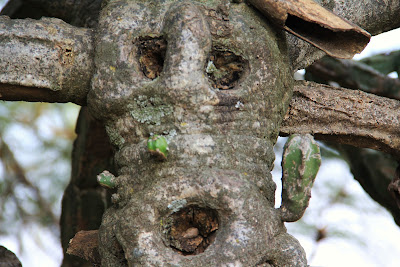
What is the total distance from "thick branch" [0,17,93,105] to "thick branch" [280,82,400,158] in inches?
22.1

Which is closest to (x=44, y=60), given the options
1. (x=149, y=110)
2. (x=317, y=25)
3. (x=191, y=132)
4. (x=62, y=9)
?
(x=149, y=110)

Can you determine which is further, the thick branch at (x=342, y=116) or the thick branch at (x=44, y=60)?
the thick branch at (x=342, y=116)

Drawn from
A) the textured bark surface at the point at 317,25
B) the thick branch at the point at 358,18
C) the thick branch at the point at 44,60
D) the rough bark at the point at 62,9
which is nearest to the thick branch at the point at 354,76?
→ the thick branch at the point at 358,18

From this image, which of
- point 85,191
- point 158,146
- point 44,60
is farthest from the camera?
point 85,191

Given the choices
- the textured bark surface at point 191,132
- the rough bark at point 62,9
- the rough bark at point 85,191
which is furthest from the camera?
the rough bark at point 85,191

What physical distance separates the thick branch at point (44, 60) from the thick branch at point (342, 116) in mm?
561

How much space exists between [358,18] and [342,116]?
0.30m

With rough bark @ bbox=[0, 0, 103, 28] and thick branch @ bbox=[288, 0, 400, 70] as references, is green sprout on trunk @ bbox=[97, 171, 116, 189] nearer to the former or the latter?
thick branch @ bbox=[288, 0, 400, 70]

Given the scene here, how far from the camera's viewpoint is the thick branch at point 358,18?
165cm

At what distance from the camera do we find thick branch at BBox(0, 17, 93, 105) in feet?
4.62

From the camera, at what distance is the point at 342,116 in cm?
170

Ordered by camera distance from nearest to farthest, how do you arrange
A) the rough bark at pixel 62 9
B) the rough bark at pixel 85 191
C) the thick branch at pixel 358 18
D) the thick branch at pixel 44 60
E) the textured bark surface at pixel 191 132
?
the textured bark surface at pixel 191 132, the thick branch at pixel 44 60, the thick branch at pixel 358 18, the rough bark at pixel 62 9, the rough bark at pixel 85 191

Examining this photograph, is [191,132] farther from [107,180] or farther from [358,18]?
[358,18]

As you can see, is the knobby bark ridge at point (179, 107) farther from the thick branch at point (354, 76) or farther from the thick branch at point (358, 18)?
the thick branch at point (354, 76)
